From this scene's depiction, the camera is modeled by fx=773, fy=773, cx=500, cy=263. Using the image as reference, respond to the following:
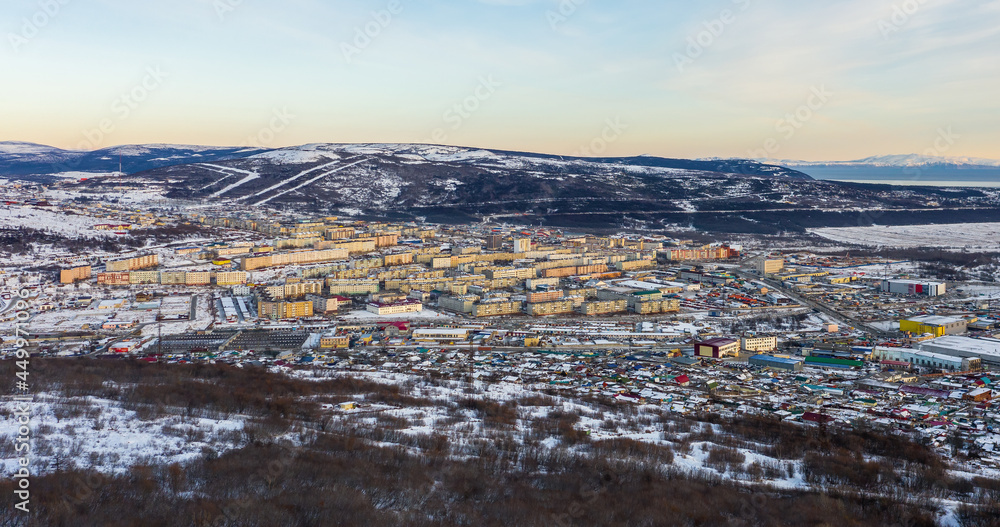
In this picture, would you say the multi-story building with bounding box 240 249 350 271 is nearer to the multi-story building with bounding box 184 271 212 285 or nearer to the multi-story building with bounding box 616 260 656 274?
the multi-story building with bounding box 184 271 212 285

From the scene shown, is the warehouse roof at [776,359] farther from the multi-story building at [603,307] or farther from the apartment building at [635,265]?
the apartment building at [635,265]

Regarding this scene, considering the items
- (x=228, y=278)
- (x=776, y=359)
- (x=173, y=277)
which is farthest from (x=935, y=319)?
(x=173, y=277)

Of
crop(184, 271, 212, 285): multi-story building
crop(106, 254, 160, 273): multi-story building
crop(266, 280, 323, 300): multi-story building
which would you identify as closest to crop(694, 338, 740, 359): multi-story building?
crop(266, 280, 323, 300): multi-story building

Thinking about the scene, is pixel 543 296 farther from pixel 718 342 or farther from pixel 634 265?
pixel 634 265

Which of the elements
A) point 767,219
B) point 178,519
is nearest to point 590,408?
point 178,519

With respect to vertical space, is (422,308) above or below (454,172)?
below

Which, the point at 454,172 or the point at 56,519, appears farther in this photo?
the point at 454,172

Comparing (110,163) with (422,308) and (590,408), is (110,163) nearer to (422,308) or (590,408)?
(422,308)
